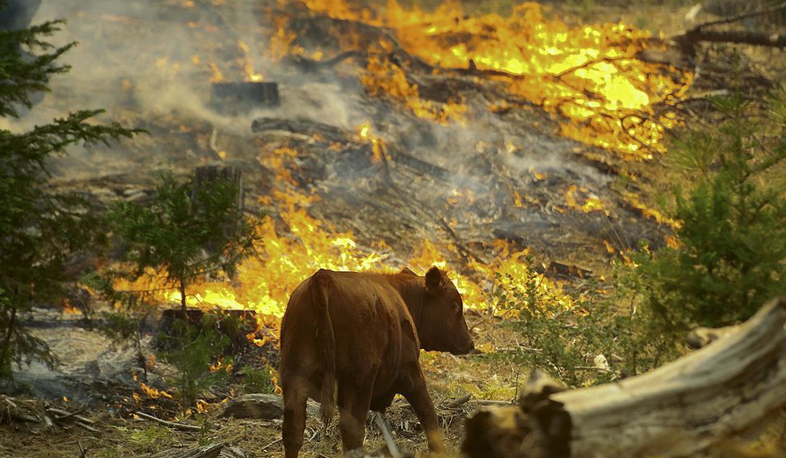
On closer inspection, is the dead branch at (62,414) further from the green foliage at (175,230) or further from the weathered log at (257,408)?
the green foliage at (175,230)

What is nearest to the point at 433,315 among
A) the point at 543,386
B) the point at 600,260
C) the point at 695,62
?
the point at 543,386

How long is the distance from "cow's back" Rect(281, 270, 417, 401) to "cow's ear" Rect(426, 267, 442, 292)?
1246 millimetres

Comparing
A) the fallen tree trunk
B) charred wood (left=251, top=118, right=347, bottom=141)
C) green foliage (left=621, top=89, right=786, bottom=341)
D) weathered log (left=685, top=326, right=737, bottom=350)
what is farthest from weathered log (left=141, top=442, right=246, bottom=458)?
charred wood (left=251, top=118, right=347, bottom=141)

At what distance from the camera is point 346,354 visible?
237 inches

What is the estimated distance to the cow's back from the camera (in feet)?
19.5

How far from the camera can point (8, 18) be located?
1894cm

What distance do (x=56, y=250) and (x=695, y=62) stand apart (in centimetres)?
1645

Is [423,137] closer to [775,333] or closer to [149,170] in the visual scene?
[149,170]

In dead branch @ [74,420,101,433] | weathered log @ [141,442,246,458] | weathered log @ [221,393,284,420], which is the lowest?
dead branch @ [74,420,101,433]

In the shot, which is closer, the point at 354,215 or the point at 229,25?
the point at 354,215

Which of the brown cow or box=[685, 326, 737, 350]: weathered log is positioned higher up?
box=[685, 326, 737, 350]: weathered log

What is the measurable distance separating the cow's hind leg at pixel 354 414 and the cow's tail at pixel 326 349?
160 mm

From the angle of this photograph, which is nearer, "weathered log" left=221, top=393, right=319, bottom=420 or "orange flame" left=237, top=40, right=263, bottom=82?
"weathered log" left=221, top=393, right=319, bottom=420

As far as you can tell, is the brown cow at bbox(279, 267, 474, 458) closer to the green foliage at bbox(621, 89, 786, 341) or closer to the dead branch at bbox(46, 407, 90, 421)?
the green foliage at bbox(621, 89, 786, 341)
